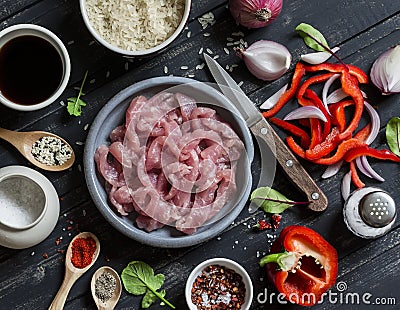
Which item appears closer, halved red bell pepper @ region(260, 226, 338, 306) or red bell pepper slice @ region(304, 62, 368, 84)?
halved red bell pepper @ region(260, 226, 338, 306)

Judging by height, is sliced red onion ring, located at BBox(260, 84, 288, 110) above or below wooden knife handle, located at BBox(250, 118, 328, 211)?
above

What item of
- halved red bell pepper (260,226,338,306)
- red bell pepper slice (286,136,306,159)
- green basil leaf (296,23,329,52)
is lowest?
halved red bell pepper (260,226,338,306)

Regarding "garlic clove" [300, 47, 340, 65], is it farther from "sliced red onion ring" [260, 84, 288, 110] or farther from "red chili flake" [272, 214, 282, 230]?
"red chili flake" [272, 214, 282, 230]

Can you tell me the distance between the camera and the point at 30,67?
2014 mm

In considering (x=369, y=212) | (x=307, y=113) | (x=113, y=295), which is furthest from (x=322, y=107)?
(x=113, y=295)

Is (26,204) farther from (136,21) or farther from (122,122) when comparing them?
(136,21)

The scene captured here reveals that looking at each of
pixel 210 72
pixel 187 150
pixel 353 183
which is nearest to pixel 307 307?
pixel 353 183

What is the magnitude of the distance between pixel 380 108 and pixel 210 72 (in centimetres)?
57

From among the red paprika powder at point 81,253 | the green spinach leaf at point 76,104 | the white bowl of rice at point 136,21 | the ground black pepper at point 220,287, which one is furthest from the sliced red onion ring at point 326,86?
the red paprika powder at point 81,253

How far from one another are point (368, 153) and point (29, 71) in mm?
1089

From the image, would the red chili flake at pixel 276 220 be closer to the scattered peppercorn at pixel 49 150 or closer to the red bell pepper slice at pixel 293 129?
the red bell pepper slice at pixel 293 129

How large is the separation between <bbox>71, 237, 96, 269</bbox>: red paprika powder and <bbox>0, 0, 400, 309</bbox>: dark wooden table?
0.04 meters

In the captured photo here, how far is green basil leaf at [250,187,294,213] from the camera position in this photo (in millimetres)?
2150

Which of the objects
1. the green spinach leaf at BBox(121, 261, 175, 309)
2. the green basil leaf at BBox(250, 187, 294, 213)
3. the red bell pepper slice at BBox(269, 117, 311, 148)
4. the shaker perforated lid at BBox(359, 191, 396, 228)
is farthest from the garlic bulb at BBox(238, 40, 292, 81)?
the green spinach leaf at BBox(121, 261, 175, 309)
